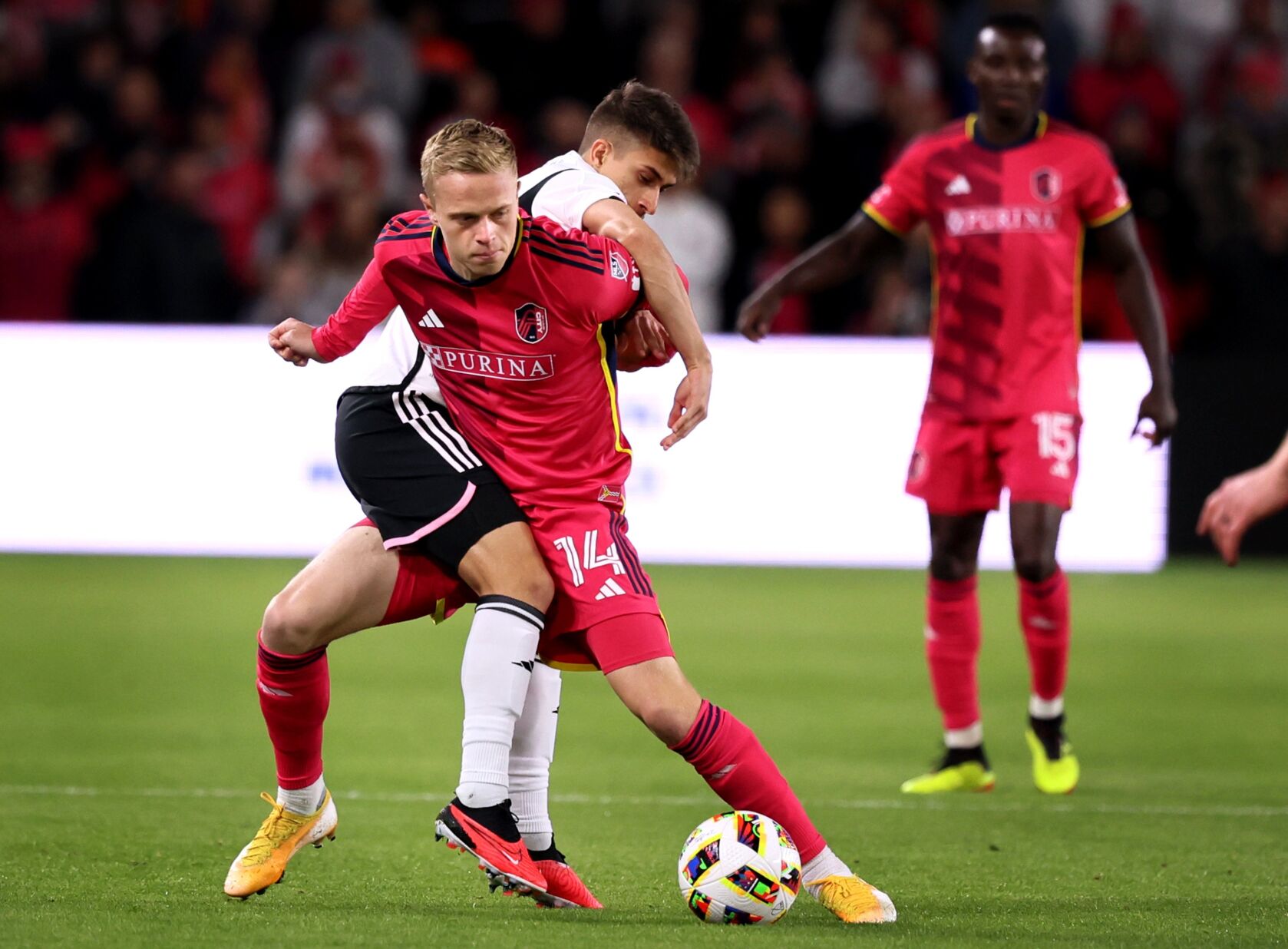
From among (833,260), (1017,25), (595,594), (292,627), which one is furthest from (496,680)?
(1017,25)

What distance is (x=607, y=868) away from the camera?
4.81 m

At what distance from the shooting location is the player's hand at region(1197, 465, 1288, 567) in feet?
12.6

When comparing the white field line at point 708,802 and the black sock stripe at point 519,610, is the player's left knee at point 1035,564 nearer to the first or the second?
the white field line at point 708,802

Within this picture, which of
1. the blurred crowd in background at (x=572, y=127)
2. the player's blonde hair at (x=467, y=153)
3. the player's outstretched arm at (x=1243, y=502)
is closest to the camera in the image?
the player's outstretched arm at (x=1243, y=502)

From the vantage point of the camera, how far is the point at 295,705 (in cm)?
449

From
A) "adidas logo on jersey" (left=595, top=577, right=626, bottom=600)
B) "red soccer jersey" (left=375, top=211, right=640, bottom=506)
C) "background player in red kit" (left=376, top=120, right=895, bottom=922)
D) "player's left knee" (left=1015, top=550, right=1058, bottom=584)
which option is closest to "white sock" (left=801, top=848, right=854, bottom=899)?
"background player in red kit" (left=376, top=120, right=895, bottom=922)

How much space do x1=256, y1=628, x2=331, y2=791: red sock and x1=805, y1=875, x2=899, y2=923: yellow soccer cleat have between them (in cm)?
118

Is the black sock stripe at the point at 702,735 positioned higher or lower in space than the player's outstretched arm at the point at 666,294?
lower

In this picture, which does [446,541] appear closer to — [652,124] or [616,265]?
[616,265]

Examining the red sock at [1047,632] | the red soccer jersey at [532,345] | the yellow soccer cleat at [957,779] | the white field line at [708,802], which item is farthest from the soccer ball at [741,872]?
the red sock at [1047,632]

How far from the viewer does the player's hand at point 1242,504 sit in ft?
12.6

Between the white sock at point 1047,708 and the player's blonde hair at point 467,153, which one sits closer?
the player's blonde hair at point 467,153

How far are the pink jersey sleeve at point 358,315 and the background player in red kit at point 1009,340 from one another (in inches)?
85.3

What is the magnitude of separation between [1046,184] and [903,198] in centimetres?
46
